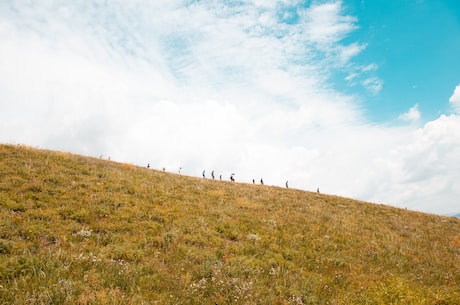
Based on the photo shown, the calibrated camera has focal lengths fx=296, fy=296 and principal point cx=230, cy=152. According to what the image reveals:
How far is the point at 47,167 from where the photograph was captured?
18344 millimetres

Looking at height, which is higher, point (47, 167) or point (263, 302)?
point (47, 167)

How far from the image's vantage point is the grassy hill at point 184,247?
8297 millimetres

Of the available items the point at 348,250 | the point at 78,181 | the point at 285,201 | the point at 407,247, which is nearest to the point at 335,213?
the point at 285,201

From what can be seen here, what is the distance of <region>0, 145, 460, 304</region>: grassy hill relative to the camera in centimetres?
830

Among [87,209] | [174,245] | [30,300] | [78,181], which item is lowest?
[30,300]

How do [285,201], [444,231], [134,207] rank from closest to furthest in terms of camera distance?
[134,207], [444,231], [285,201]

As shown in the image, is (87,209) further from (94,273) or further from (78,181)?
(94,273)

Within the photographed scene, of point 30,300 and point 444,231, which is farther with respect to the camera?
point 444,231

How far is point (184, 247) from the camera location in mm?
11578

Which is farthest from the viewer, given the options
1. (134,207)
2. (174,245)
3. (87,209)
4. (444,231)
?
(444,231)

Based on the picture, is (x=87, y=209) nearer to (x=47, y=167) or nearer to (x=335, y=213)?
(x=47, y=167)

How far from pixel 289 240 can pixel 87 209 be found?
379 inches

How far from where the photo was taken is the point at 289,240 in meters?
14.4

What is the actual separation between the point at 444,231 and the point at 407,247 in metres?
8.06
